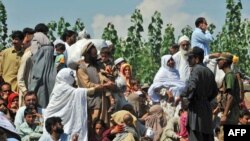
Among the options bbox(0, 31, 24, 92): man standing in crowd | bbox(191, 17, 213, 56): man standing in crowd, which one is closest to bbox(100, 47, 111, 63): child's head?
bbox(0, 31, 24, 92): man standing in crowd

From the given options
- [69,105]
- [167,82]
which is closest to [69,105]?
[69,105]

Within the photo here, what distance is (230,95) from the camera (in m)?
15.7

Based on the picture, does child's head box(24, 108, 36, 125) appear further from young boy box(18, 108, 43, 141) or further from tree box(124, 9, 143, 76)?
tree box(124, 9, 143, 76)

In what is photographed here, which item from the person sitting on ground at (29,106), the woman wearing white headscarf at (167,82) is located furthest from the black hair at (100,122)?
the woman wearing white headscarf at (167,82)

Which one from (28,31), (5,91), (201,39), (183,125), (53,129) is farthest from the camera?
(201,39)

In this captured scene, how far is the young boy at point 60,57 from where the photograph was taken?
16188 mm

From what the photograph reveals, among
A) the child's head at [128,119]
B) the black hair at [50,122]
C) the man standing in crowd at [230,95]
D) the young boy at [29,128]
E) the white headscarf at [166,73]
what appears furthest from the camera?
the white headscarf at [166,73]

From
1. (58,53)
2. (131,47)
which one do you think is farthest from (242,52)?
(58,53)

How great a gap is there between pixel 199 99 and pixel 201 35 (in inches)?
185

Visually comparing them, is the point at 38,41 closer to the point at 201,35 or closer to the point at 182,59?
the point at 182,59

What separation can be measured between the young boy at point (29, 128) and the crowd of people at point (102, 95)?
0.05ft

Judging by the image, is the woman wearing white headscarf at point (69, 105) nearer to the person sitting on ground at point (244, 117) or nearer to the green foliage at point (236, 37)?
the person sitting on ground at point (244, 117)

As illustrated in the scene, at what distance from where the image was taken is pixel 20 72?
16109 millimetres

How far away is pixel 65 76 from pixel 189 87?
1833mm
